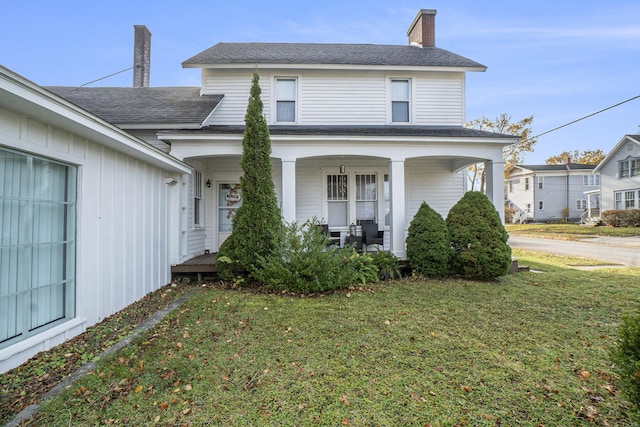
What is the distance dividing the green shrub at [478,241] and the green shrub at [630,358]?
14.7 feet

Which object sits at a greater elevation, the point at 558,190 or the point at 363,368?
the point at 558,190

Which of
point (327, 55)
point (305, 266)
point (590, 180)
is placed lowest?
point (305, 266)

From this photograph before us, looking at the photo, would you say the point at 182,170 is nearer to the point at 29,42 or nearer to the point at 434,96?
the point at 434,96

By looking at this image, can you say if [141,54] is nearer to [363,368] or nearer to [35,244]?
[35,244]

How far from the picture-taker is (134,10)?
11.5 m

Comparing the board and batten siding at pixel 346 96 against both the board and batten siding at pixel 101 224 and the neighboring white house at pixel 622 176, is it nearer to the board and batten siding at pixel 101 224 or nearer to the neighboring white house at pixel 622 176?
the board and batten siding at pixel 101 224

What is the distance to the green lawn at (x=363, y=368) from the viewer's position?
228 cm

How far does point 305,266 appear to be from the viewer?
5637mm

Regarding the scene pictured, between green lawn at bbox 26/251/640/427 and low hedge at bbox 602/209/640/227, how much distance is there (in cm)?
2260

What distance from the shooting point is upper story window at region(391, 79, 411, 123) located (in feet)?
30.3

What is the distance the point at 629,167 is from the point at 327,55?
26.5 metres

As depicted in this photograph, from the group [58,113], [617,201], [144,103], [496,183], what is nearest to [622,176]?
[617,201]

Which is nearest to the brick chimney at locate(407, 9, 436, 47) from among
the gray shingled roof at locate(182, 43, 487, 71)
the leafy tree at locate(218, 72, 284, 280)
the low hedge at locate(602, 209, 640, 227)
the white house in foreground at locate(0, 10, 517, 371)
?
the white house in foreground at locate(0, 10, 517, 371)

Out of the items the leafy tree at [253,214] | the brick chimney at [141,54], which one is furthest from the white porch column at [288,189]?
the brick chimney at [141,54]
